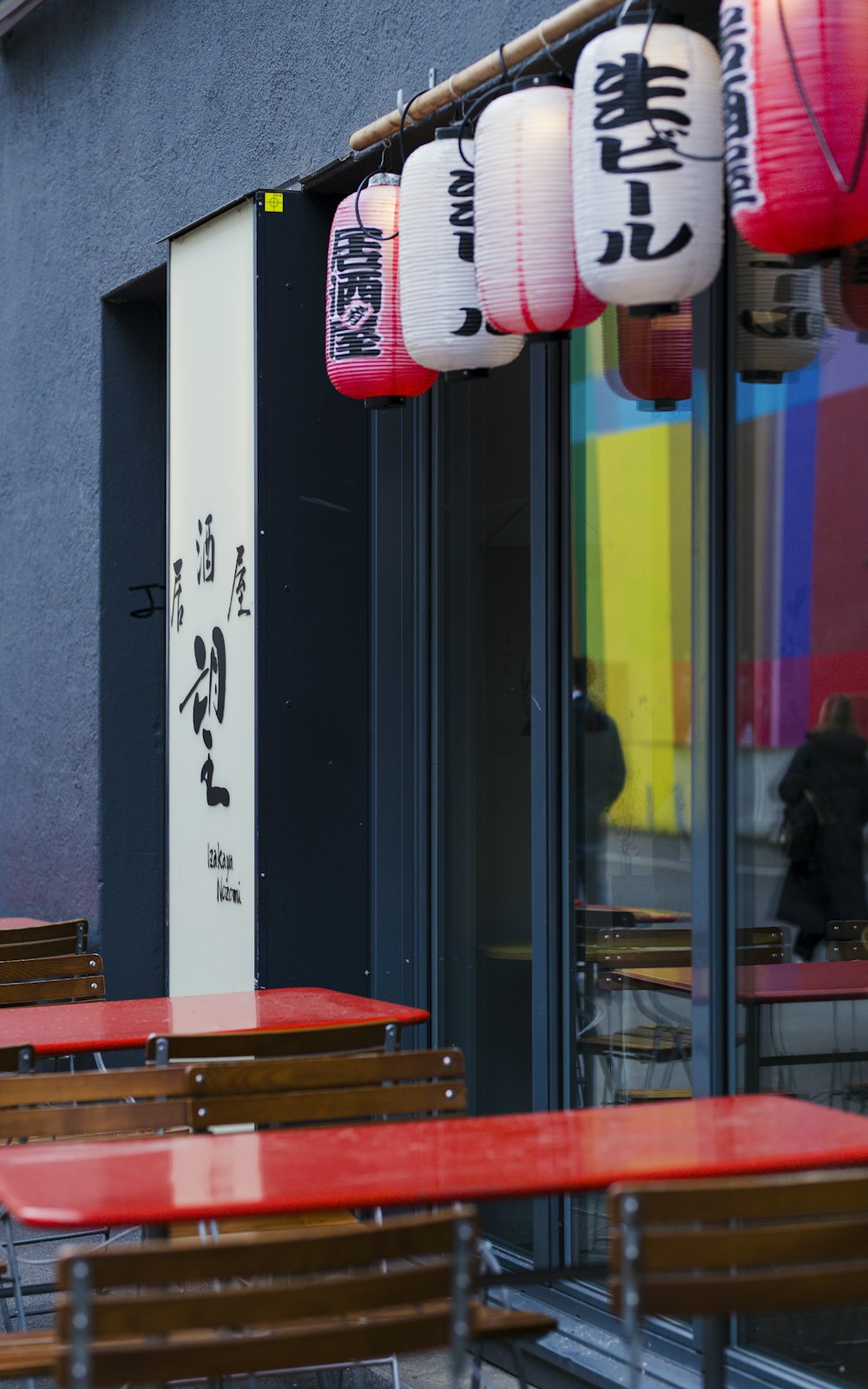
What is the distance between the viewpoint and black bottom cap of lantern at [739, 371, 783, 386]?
4.09 meters

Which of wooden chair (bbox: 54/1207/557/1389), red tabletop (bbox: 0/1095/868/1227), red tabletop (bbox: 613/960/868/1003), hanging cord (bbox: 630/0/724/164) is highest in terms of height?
hanging cord (bbox: 630/0/724/164)

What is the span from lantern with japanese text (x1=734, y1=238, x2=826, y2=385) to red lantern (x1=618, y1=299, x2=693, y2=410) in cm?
20

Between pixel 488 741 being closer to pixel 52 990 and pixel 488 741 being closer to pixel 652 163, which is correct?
pixel 52 990

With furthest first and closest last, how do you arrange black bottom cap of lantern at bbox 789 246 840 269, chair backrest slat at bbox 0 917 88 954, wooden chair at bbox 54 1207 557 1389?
chair backrest slat at bbox 0 917 88 954, black bottom cap of lantern at bbox 789 246 840 269, wooden chair at bbox 54 1207 557 1389

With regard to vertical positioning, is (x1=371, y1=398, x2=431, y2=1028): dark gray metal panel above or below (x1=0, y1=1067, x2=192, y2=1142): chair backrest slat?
above

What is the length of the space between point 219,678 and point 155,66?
8.37 feet

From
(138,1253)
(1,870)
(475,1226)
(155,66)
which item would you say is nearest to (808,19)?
(475,1226)

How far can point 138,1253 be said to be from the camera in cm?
238

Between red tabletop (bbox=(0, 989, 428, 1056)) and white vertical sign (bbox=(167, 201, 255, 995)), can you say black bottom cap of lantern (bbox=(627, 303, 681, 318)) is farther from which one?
white vertical sign (bbox=(167, 201, 255, 995))

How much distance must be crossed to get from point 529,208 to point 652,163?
1.37ft

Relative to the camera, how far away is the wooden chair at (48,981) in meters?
5.41

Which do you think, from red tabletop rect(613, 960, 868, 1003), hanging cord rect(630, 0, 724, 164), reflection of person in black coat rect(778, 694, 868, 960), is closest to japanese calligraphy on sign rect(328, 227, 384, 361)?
hanging cord rect(630, 0, 724, 164)

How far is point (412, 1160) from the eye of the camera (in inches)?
120

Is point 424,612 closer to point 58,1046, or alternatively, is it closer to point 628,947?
point 628,947
